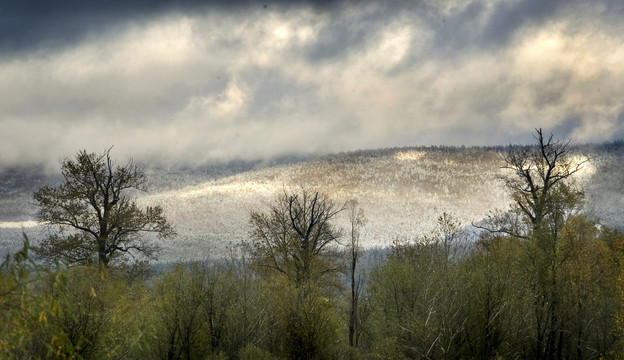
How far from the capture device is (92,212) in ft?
134

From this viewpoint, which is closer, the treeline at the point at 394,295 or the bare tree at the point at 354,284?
the treeline at the point at 394,295

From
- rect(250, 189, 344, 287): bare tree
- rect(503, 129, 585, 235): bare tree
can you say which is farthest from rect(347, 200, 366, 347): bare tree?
rect(503, 129, 585, 235): bare tree

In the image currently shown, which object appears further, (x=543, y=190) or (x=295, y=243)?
(x=295, y=243)

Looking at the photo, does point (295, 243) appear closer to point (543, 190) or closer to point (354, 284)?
point (354, 284)

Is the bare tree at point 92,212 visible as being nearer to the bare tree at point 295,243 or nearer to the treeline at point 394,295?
the treeline at point 394,295

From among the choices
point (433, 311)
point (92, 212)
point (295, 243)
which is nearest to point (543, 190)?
point (433, 311)

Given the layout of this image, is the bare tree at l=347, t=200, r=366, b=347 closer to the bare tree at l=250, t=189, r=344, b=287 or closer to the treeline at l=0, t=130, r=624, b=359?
the treeline at l=0, t=130, r=624, b=359

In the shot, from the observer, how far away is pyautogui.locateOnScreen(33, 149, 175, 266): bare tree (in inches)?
1542

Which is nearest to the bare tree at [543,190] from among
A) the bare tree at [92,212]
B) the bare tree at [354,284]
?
the bare tree at [354,284]

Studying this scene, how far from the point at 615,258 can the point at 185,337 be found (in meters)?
41.5

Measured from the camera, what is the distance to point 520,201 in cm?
4209

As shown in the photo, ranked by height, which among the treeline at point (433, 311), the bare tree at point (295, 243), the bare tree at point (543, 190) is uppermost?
the bare tree at point (543, 190)

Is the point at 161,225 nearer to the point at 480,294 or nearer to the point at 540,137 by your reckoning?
the point at 480,294

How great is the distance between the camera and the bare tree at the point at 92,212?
39.2 metres
